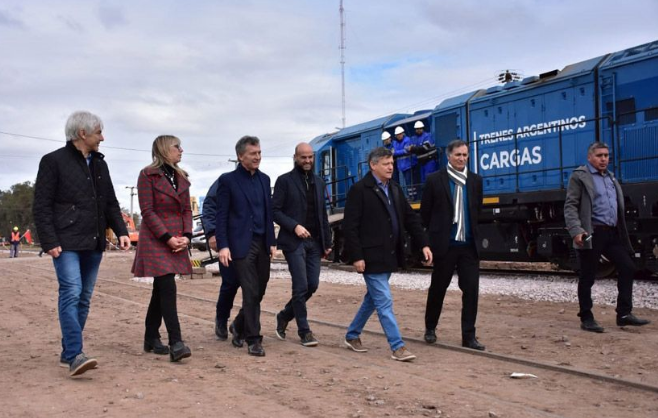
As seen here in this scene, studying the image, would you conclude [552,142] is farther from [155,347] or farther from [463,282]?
[155,347]

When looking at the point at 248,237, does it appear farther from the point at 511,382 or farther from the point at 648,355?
the point at 648,355

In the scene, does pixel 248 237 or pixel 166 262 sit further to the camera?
pixel 248 237

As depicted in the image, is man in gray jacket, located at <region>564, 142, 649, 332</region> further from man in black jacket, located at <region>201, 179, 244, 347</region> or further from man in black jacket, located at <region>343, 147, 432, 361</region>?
man in black jacket, located at <region>201, 179, 244, 347</region>

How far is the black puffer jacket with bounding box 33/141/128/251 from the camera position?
5262 millimetres

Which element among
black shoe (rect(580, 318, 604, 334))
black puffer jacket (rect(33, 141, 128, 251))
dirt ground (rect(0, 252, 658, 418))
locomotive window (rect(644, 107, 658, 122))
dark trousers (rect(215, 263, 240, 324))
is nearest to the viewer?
dirt ground (rect(0, 252, 658, 418))

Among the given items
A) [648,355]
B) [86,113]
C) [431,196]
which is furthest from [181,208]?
[648,355]

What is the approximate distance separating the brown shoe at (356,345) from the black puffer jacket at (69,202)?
2.31 meters

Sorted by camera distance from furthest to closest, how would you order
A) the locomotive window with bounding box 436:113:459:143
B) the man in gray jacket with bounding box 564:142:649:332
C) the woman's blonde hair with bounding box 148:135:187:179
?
the locomotive window with bounding box 436:113:459:143, the man in gray jacket with bounding box 564:142:649:332, the woman's blonde hair with bounding box 148:135:187:179

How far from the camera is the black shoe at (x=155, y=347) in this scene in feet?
20.5

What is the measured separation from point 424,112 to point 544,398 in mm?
13993

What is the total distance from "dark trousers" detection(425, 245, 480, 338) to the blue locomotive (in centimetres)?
645

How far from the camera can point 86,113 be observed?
5.61 meters

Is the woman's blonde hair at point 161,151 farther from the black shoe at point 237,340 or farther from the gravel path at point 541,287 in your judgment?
the gravel path at point 541,287

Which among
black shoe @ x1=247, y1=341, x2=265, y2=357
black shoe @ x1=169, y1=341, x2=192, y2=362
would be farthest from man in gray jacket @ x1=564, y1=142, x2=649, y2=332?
black shoe @ x1=169, y1=341, x2=192, y2=362
